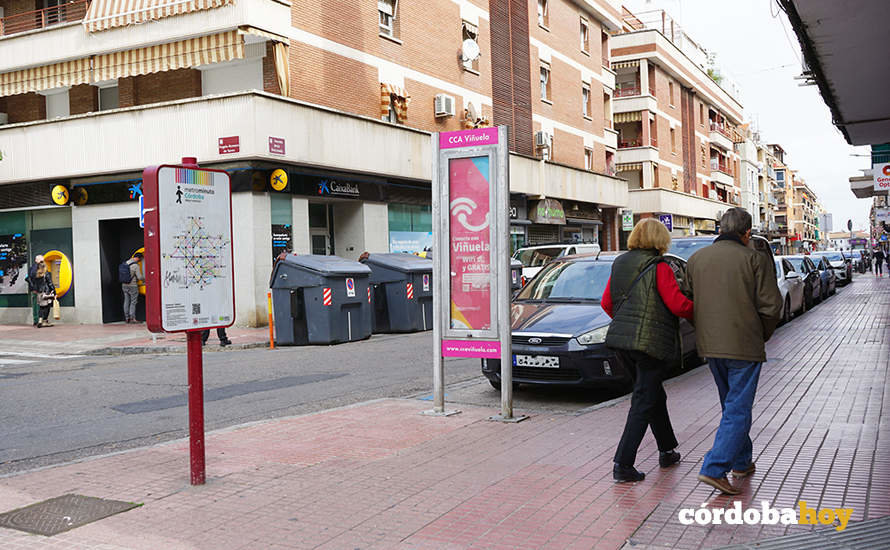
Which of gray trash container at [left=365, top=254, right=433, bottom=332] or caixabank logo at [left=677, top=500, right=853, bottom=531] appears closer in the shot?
caixabank logo at [left=677, top=500, right=853, bottom=531]

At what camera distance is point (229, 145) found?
773 inches

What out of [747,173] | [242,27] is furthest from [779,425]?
[747,173]

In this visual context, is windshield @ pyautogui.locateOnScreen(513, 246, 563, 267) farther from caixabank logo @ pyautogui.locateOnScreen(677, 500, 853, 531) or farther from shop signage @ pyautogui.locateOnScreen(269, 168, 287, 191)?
caixabank logo @ pyautogui.locateOnScreen(677, 500, 853, 531)

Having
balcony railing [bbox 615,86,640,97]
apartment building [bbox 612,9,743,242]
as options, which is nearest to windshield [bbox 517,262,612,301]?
apartment building [bbox 612,9,743,242]

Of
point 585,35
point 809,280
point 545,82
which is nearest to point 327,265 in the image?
point 809,280

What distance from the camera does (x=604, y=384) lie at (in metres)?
8.78

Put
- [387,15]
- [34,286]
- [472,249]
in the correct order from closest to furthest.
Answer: [472,249]
[34,286]
[387,15]

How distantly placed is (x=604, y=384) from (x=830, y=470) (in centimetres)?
344

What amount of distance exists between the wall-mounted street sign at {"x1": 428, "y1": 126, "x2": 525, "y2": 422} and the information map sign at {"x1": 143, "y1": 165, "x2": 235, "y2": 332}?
8.38 feet

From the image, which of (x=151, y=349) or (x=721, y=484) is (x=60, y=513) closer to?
(x=721, y=484)

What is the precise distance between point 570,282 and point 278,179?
1176 cm

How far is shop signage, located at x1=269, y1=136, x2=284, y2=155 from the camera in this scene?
19656 millimetres

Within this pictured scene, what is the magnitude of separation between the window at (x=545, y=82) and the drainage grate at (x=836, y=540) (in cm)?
3231

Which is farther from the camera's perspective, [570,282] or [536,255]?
[536,255]
